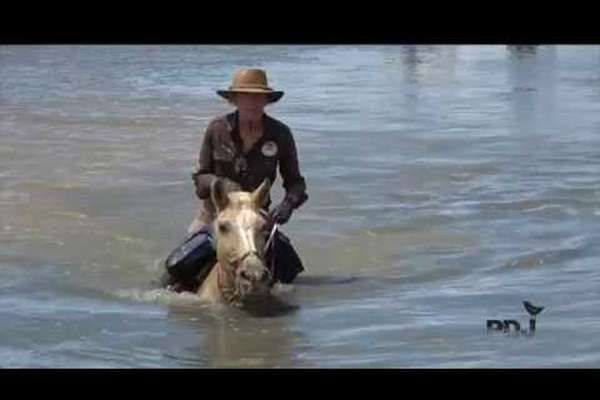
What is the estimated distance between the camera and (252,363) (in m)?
8.51

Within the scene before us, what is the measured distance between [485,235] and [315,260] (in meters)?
1.62

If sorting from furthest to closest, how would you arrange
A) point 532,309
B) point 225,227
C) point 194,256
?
point 194,256 → point 532,309 → point 225,227

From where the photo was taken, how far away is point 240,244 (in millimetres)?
8906

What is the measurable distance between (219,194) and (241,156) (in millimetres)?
547

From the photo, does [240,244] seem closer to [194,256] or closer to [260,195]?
[260,195]

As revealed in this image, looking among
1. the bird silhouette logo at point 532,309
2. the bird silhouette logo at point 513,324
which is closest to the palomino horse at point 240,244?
the bird silhouette logo at point 513,324

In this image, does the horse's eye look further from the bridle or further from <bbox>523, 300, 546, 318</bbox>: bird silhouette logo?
<bbox>523, 300, 546, 318</bbox>: bird silhouette logo

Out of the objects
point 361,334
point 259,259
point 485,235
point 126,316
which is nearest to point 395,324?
point 361,334

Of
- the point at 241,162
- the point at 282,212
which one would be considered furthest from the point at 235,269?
the point at 241,162

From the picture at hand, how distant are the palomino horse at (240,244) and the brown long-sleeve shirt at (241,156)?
376 millimetres

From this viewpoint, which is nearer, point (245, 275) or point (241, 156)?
point (245, 275)

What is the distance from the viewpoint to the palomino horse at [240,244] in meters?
8.86

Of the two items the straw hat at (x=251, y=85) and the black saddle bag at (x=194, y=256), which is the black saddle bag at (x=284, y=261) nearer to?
the black saddle bag at (x=194, y=256)

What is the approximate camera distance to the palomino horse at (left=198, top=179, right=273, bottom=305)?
8859 mm
